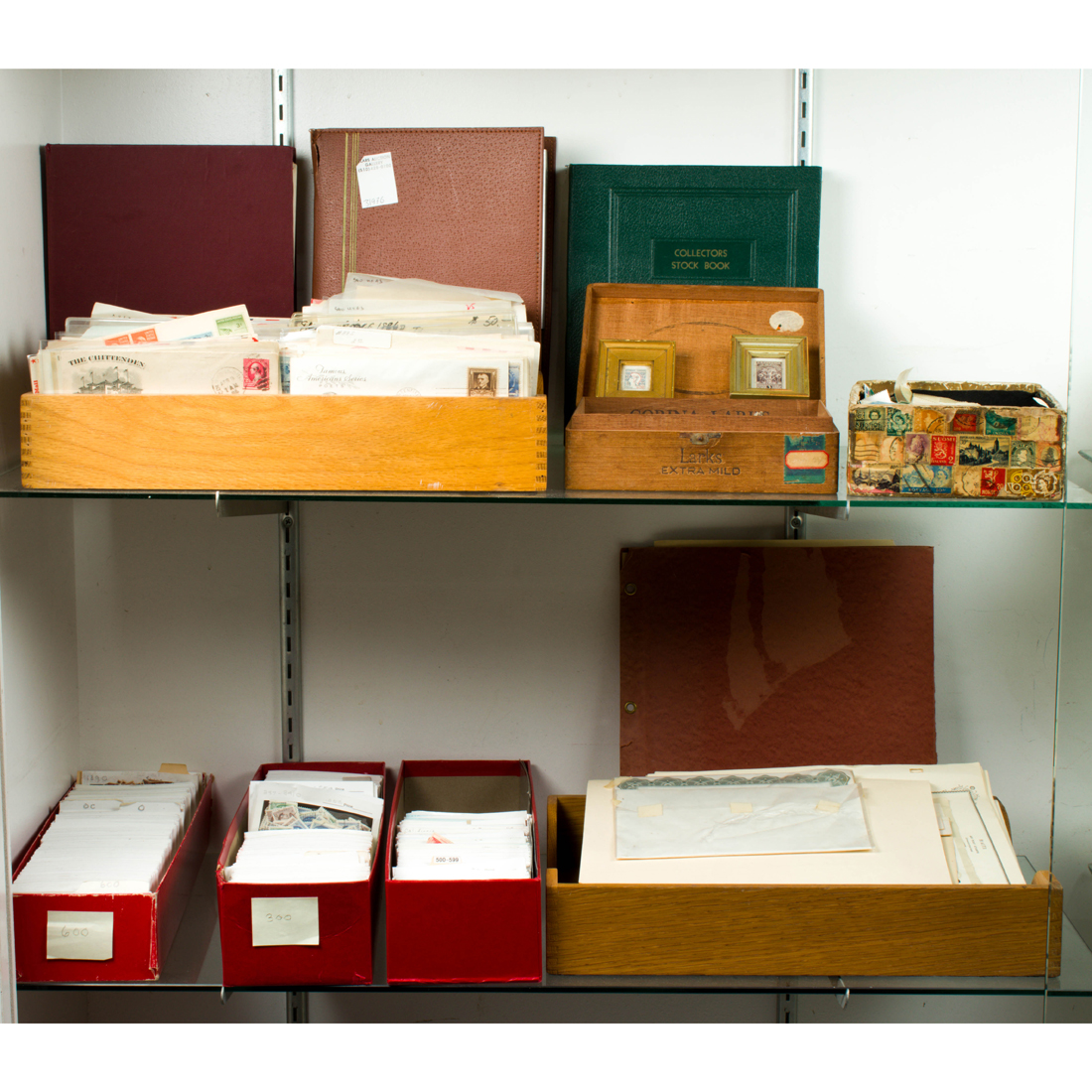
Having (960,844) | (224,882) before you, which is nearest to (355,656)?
(224,882)

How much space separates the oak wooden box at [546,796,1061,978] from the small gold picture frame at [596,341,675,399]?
633 mm

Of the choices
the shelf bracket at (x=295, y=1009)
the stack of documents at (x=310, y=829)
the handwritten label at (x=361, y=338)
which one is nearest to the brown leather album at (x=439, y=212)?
the handwritten label at (x=361, y=338)

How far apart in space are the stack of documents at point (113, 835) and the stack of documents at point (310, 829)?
4.5 inches

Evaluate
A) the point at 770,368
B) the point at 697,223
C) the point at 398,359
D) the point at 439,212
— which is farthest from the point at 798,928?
the point at 439,212

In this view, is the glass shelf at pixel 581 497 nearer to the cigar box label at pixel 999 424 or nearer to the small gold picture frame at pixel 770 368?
the cigar box label at pixel 999 424

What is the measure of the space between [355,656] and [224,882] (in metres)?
0.45

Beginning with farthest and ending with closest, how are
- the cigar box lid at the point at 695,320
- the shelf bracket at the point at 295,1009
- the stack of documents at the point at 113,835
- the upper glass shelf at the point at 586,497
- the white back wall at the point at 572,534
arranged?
the shelf bracket at the point at 295,1009 → the white back wall at the point at 572,534 → the cigar box lid at the point at 695,320 → the stack of documents at the point at 113,835 → the upper glass shelf at the point at 586,497

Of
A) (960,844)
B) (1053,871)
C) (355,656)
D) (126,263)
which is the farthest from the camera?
(355,656)

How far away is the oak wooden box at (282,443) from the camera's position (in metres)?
1.12

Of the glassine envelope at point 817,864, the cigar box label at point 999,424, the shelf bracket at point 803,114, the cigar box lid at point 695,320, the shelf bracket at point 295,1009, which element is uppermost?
the shelf bracket at point 803,114

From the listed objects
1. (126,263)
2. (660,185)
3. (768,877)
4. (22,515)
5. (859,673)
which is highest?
(660,185)

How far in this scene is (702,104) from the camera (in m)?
1.45

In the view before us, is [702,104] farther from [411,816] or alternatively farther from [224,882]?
[224,882]

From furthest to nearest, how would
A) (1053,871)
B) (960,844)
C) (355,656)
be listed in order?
(355,656), (960,844), (1053,871)
